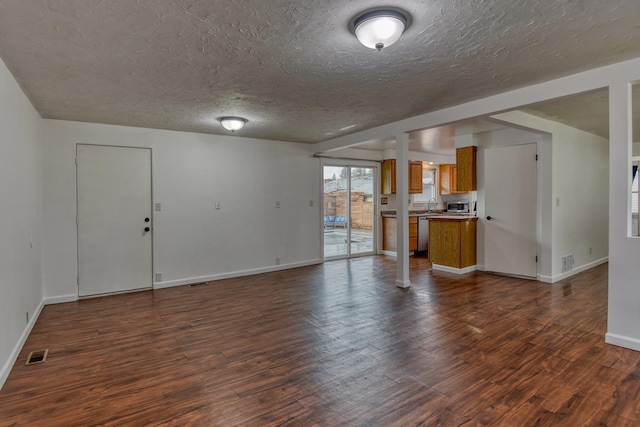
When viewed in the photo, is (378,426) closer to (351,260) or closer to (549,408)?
(549,408)

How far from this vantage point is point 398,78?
3.00m

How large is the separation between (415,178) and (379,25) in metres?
6.09

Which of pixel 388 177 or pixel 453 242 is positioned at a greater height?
pixel 388 177

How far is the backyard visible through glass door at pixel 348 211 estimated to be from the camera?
279 inches

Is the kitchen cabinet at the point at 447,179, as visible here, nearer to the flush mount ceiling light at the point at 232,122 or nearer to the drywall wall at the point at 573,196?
the drywall wall at the point at 573,196

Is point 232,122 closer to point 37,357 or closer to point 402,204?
point 402,204

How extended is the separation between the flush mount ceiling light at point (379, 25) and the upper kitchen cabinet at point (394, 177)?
555 centimetres

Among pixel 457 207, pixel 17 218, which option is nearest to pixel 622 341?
pixel 17 218

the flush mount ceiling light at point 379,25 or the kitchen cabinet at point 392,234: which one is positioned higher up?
the flush mount ceiling light at point 379,25

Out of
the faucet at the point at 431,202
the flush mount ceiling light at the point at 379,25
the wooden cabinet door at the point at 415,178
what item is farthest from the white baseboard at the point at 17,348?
the faucet at the point at 431,202

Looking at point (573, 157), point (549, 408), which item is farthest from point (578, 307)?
point (573, 157)

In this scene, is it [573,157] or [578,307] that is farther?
[573,157]

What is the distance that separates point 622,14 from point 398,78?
149 cm

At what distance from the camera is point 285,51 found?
245cm
